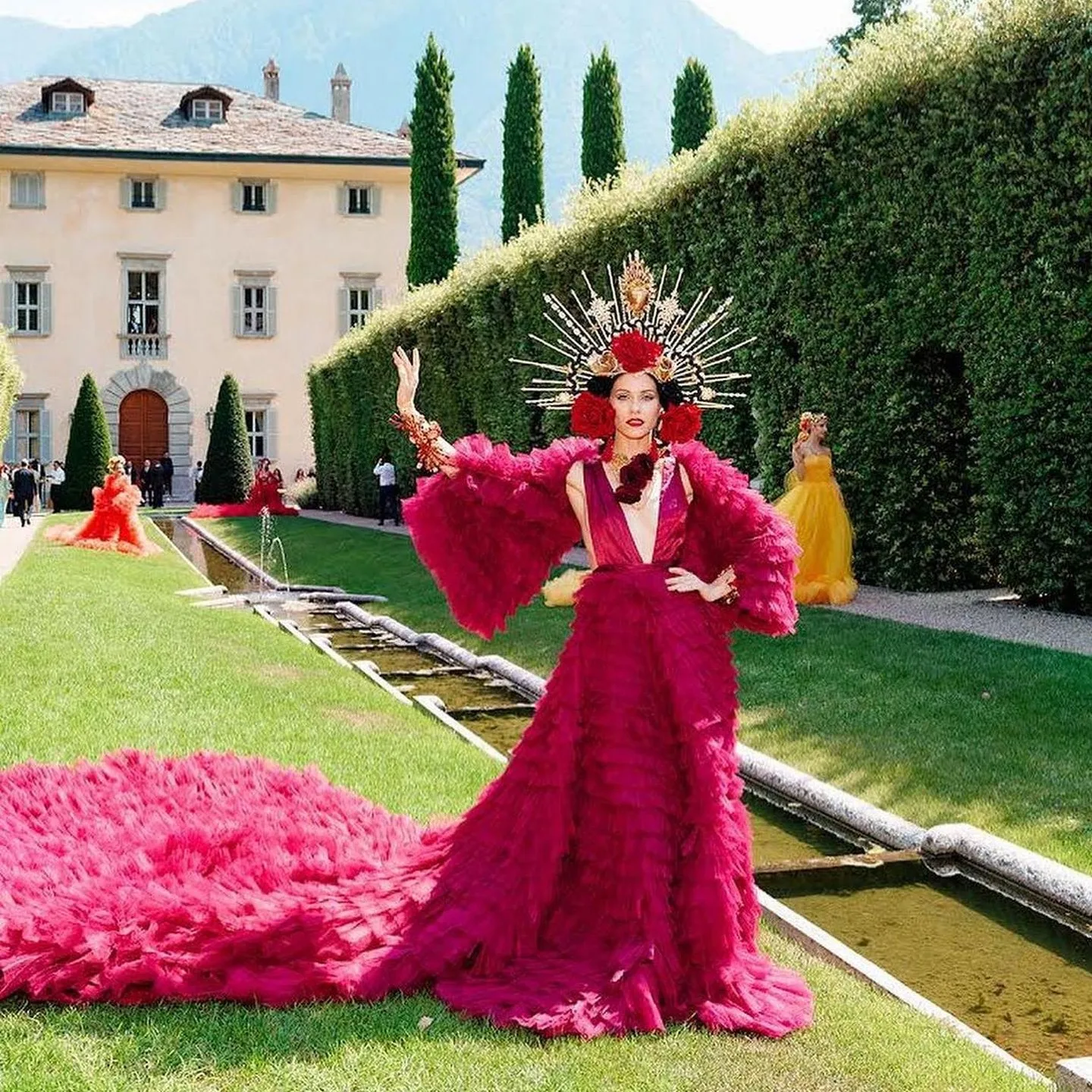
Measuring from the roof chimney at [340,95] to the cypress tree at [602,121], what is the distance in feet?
53.3

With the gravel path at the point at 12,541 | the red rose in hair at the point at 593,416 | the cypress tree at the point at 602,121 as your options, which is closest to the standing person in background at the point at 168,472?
the gravel path at the point at 12,541

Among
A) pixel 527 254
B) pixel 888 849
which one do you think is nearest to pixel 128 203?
pixel 527 254

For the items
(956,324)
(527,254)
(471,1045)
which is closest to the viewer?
(471,1045)

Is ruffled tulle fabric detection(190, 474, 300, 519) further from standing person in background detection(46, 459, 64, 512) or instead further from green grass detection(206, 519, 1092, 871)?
green grass detection(206, 519, 1092, 871)

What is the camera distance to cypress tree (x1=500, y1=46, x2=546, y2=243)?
39.5 m

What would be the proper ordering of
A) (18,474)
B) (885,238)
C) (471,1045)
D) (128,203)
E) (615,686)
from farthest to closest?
1. (128,203)
2. (18,474)
3. (885,238)
4. (615,686)
5. (471,1045)

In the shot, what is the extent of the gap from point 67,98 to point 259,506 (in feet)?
62.2

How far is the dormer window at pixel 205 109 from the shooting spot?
146 feet

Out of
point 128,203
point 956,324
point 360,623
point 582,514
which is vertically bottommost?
point 360,623

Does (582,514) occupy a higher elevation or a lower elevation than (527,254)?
lower

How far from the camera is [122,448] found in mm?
43375

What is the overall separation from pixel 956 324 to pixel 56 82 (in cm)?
3899

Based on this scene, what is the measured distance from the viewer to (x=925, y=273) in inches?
500

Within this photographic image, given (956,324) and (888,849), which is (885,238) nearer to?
(956,324)
